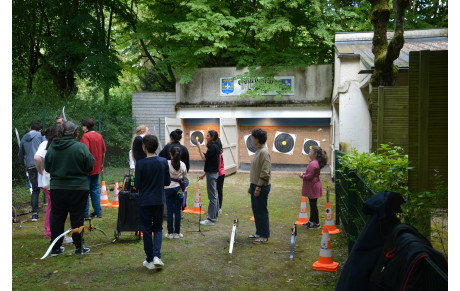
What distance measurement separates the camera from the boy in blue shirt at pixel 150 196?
580cm

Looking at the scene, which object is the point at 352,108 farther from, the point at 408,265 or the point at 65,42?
the point at 65,42

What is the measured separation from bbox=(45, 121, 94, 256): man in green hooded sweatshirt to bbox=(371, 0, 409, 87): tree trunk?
18.2 ft

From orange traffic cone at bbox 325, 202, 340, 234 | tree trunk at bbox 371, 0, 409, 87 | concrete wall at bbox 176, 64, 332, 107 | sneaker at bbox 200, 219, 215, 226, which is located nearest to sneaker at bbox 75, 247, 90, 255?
sneaker at bbox 200, 219, 215, 226

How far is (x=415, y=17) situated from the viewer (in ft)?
67.8

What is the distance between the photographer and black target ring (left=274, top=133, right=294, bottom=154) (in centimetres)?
1934

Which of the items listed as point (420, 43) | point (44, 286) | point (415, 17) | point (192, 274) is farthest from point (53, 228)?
point (415, 17)

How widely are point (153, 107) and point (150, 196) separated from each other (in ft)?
47.0

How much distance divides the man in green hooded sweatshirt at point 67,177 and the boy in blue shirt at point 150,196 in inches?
42.7

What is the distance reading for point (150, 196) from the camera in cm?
577

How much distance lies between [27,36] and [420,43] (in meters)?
18.2

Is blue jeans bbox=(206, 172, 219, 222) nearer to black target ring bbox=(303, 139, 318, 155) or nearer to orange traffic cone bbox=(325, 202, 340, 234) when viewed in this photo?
orange traffic cone bbox=(325, 202, 340, 234)

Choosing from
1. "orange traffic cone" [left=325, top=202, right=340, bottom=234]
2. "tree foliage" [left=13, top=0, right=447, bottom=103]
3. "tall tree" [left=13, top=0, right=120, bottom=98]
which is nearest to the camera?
"orange traffic cone" [left=325, top=202, right=340, bottom=234]

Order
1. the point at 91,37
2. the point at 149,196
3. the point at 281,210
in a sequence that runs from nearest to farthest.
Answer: the point at 149,196
the point at 281,210
the point at 91,37

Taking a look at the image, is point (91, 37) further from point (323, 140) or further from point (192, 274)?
point (192, 274)
